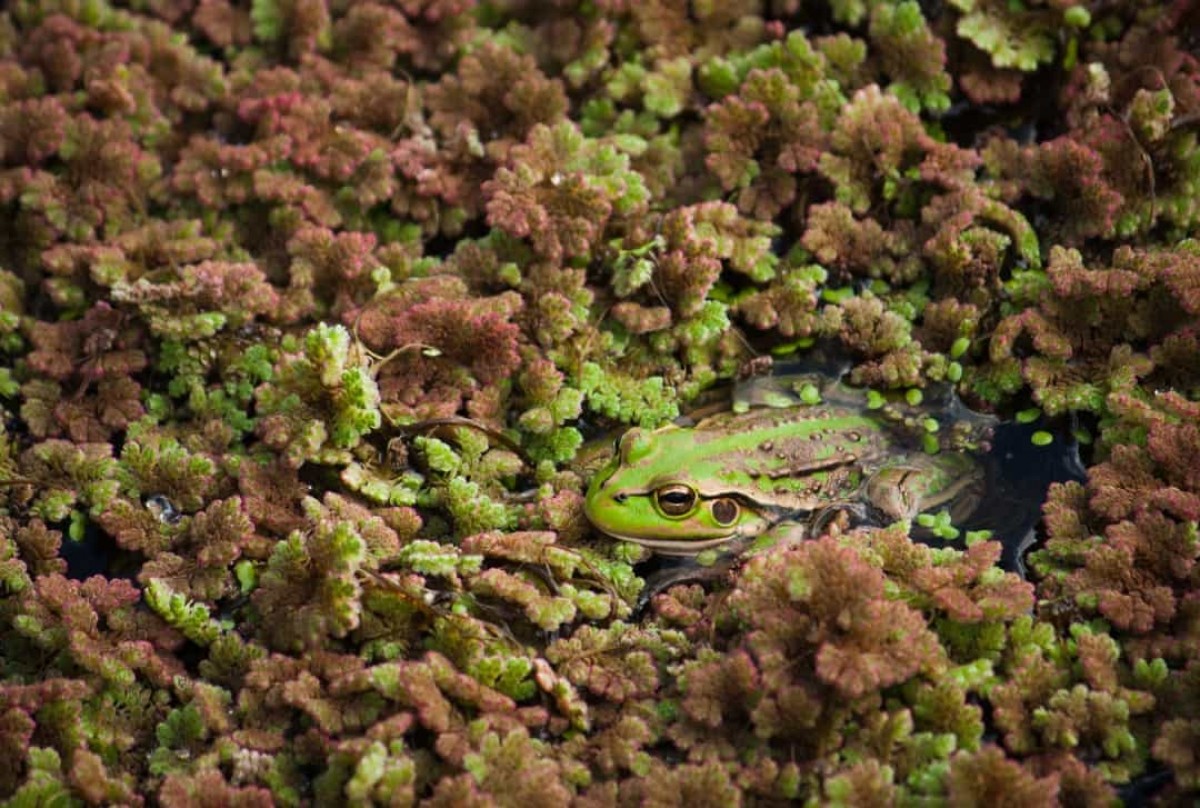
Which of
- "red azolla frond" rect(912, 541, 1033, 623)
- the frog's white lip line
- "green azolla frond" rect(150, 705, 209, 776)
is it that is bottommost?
"green azolla frond" rect(150, 705, 209, 776)

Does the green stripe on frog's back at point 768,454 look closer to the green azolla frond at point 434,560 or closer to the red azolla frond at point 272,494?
the green azolla frond at point 434,560

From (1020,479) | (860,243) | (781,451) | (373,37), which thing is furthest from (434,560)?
(373,37)

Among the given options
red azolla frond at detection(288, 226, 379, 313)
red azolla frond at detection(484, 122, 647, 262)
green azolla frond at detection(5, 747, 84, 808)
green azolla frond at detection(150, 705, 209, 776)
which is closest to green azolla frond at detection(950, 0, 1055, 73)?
red azolla frond at detection(484, 122, 647, 262)

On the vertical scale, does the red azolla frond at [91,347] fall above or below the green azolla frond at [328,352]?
below

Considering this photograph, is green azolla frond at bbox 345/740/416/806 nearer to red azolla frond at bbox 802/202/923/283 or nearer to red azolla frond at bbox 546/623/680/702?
red azolla frond at bbox 546/623/680/702

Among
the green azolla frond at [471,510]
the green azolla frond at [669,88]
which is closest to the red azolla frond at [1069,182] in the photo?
the green azolla frond at [669,88]

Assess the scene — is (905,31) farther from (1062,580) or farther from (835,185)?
(1062,580)
